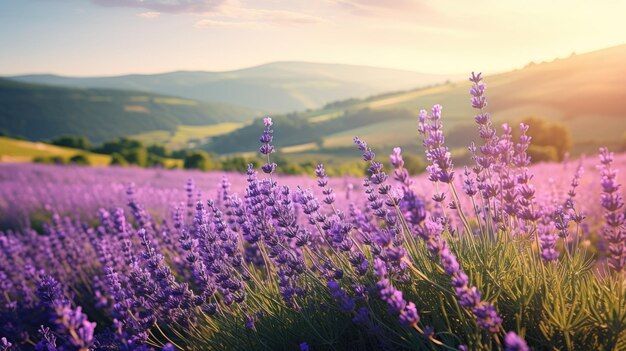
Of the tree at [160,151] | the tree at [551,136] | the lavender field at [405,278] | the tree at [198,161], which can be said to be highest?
the lavender field at [405,278]

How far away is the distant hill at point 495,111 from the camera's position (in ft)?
99.1

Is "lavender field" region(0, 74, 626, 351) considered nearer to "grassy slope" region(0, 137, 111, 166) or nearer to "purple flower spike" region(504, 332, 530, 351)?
"purple flower spike" region(504, 332, 530, 351)

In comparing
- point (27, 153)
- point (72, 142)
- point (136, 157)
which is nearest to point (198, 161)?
point (136, 157)

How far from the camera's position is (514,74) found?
53.4 meters

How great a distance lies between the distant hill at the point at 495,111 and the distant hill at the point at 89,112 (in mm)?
45192

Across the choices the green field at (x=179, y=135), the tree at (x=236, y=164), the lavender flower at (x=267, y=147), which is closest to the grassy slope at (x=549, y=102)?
the tree at (x=236, y=164)

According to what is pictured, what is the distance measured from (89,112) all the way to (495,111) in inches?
3410

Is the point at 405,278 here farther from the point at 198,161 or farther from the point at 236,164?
the point at 198,161

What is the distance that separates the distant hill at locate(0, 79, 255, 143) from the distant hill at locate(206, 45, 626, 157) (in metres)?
45.2

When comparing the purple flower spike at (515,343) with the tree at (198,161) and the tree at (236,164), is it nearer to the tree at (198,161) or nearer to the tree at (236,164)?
the tree at (236,164)

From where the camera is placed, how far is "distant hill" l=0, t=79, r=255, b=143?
314ft

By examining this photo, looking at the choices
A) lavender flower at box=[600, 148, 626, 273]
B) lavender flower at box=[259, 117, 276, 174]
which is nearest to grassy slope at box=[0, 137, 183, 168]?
lavender flower at box=[259, 117, 276, 174]

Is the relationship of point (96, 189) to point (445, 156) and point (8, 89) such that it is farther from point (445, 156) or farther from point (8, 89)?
point (8, 89)

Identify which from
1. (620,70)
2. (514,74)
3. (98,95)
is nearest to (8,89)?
(98,95)
